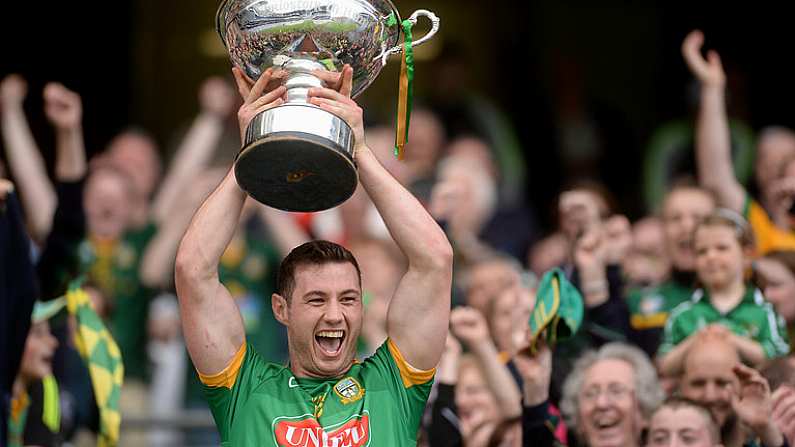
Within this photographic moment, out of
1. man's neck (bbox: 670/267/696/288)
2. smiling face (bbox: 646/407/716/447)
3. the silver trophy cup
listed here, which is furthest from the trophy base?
man's neck (bbox: 670/267/696/288)

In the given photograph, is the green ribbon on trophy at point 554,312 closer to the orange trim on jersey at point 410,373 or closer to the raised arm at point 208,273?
the orange trim on jersey at point 410,373

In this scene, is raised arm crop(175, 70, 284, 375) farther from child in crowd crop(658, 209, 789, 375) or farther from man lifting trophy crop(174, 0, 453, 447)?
child in crowd crop(658, 209, 789, 375)

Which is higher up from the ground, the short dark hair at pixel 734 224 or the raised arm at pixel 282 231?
the raised arm at pixel 282 231

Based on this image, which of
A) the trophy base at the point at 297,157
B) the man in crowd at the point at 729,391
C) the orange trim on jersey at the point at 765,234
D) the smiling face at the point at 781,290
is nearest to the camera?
the trophy base at the point at 297,157

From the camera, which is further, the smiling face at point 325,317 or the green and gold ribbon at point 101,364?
the green and gold ribbon at point 101,364

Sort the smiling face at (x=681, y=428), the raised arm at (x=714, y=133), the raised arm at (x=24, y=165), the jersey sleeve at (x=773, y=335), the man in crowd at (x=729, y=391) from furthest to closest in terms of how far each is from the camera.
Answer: the raised arm at (x=24, y=165), the raised arm at (x=714, y=133), the jersey sleeve at (x=773, y=335), the smiling face at (x=681, y=428), the man in crowd at (x=729, y=391)

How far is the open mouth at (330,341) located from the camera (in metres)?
4.99

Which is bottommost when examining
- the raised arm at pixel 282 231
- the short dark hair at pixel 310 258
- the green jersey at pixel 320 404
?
the green jersey at pixel 320 404

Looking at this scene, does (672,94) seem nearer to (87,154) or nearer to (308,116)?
(87,154)

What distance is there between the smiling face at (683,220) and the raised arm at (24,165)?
2.82m

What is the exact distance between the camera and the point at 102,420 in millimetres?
6387

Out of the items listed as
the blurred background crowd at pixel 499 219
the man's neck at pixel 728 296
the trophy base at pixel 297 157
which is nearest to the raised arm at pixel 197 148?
the blurred background crowd at pixel 499 219

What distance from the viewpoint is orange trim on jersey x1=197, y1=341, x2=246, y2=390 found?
16.3 feet

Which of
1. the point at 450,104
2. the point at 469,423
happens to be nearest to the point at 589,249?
the point at 469,423
